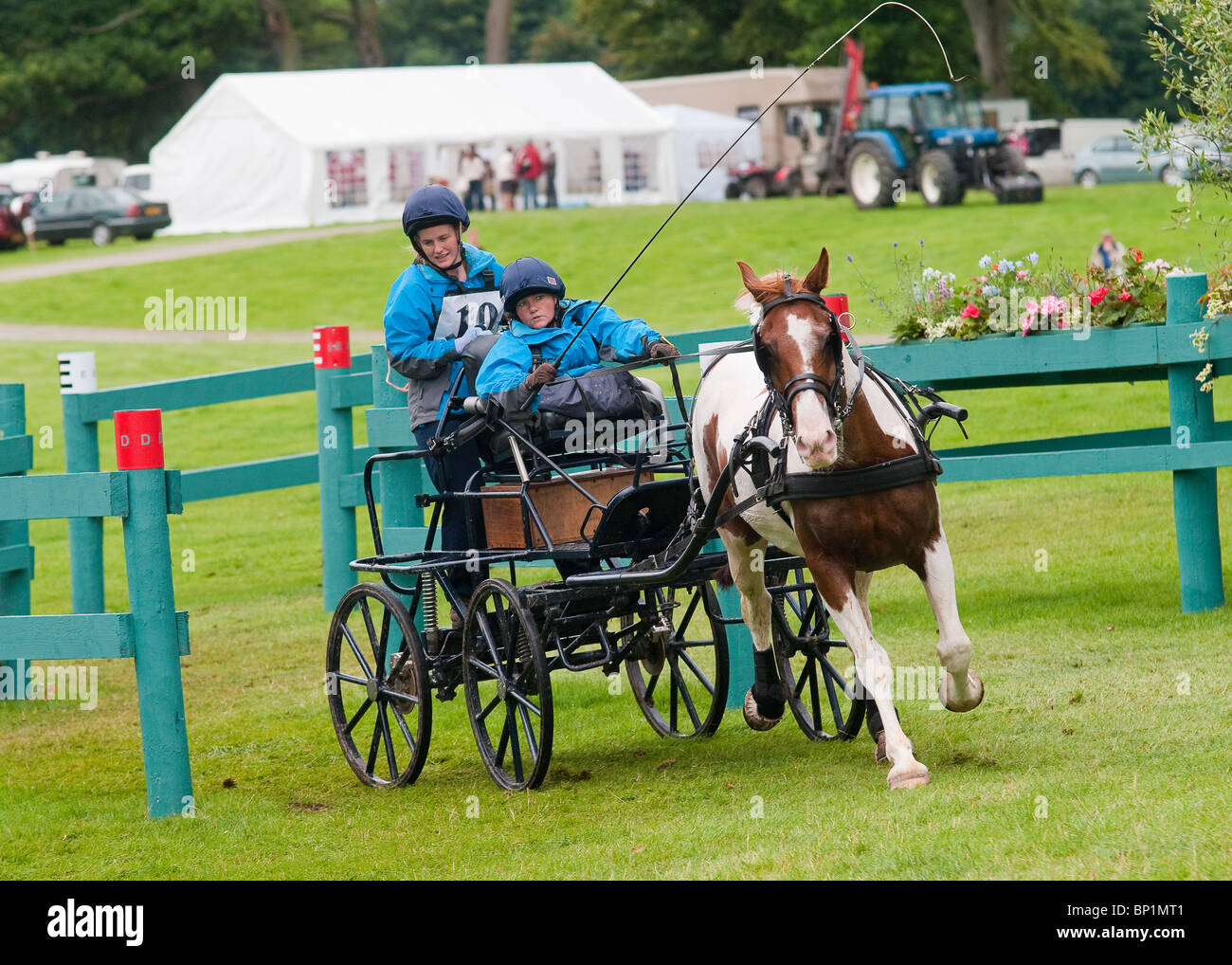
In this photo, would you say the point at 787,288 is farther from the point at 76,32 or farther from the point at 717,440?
the point at 76,32

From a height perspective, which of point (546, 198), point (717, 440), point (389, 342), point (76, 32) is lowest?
point (717, 440)

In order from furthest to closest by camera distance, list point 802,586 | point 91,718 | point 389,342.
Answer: point 91,718, point 389,342, point 802,586

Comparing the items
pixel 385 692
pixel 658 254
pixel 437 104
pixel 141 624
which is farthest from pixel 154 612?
pixel 437 104

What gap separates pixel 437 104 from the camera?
4144 cm

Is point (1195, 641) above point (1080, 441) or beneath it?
beneath

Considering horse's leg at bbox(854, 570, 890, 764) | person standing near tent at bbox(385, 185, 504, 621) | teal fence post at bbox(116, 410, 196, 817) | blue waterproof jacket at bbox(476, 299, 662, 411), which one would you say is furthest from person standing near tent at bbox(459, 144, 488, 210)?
horse's leg at bbox(854, 570, 890, 764)

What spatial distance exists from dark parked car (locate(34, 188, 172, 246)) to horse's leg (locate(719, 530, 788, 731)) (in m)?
37.2

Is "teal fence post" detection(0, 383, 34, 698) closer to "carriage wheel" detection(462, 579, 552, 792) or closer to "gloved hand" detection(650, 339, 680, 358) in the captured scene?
"carriage wheel" detection(462, 579, 552, 792)

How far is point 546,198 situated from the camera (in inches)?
1654

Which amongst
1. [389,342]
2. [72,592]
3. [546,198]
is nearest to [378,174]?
[546,198]

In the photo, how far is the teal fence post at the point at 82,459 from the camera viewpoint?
10438mm

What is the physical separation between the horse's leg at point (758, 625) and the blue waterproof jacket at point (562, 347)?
2.90 ft

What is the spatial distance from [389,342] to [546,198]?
1390 inches

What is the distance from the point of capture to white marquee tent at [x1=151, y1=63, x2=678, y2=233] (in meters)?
39.4
